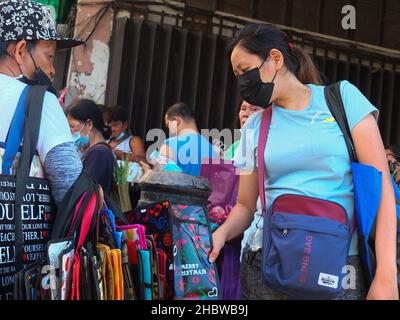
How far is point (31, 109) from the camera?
171 cm

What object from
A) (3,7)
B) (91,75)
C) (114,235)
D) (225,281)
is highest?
(91,75)

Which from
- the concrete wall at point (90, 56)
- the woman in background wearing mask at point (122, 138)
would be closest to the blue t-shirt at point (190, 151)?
the woman in background wearing mask at point (122, 138)

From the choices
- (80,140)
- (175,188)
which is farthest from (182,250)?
(80,140)

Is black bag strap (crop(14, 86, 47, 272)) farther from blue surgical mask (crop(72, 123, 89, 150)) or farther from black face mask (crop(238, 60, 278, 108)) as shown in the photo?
blue surgical mask (crop(72, 123, 89, 150))

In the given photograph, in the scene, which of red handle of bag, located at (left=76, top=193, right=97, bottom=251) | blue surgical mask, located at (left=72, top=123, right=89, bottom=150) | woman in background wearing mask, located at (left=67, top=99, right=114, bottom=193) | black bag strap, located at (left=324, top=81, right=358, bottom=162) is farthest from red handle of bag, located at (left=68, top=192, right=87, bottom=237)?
blue surgical mask, located at (left=72, top=123, right=89, bottom=150)

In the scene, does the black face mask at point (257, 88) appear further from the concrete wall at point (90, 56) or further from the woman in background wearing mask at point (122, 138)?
the concrete wall at point (90, 56)

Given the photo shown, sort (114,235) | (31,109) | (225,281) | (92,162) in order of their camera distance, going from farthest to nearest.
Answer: (92,162), (225,281), (114,235), (31,109)

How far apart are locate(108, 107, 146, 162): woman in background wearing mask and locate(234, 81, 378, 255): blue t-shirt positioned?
116 inches

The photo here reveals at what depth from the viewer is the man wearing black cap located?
173 centimetres

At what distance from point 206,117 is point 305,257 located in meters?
4.08

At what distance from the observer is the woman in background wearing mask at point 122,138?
4.95m

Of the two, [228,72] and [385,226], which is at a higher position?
[228,72]
